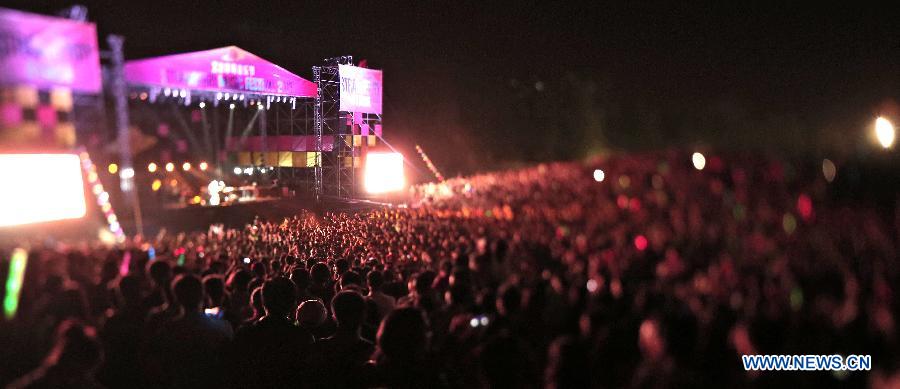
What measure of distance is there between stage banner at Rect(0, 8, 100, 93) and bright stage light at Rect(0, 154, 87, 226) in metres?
0.60

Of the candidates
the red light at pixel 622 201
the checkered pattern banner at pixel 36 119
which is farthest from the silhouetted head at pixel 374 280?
the checkered pattern banner at pixel 36 119

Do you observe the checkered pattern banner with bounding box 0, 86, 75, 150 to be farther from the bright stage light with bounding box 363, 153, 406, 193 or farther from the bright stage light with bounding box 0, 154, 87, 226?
the bright stage light with bounding box 363, 153, 406, 193

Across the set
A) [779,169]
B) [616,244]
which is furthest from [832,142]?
[616,244]

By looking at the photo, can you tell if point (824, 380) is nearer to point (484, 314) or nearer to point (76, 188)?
point (484, 314)

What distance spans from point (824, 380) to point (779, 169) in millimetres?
2664

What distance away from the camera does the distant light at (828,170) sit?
4.42 meters

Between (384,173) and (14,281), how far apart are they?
4.60m

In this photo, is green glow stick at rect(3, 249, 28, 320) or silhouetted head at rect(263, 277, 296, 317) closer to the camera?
silhouetted head at rect(263, 277, 296, 317)

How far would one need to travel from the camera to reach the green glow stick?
3.89m

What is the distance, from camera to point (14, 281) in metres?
4.19

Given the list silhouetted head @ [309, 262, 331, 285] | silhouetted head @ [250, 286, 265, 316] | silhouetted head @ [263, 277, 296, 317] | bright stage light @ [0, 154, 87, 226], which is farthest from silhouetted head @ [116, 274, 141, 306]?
bright stage light @ [0, 154, 87, 226]

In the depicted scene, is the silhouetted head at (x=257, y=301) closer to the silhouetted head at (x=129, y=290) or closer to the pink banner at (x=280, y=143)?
the silhouetted head at (x=129, y=290)

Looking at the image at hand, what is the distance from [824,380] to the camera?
242cm

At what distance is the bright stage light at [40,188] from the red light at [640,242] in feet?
14.9
